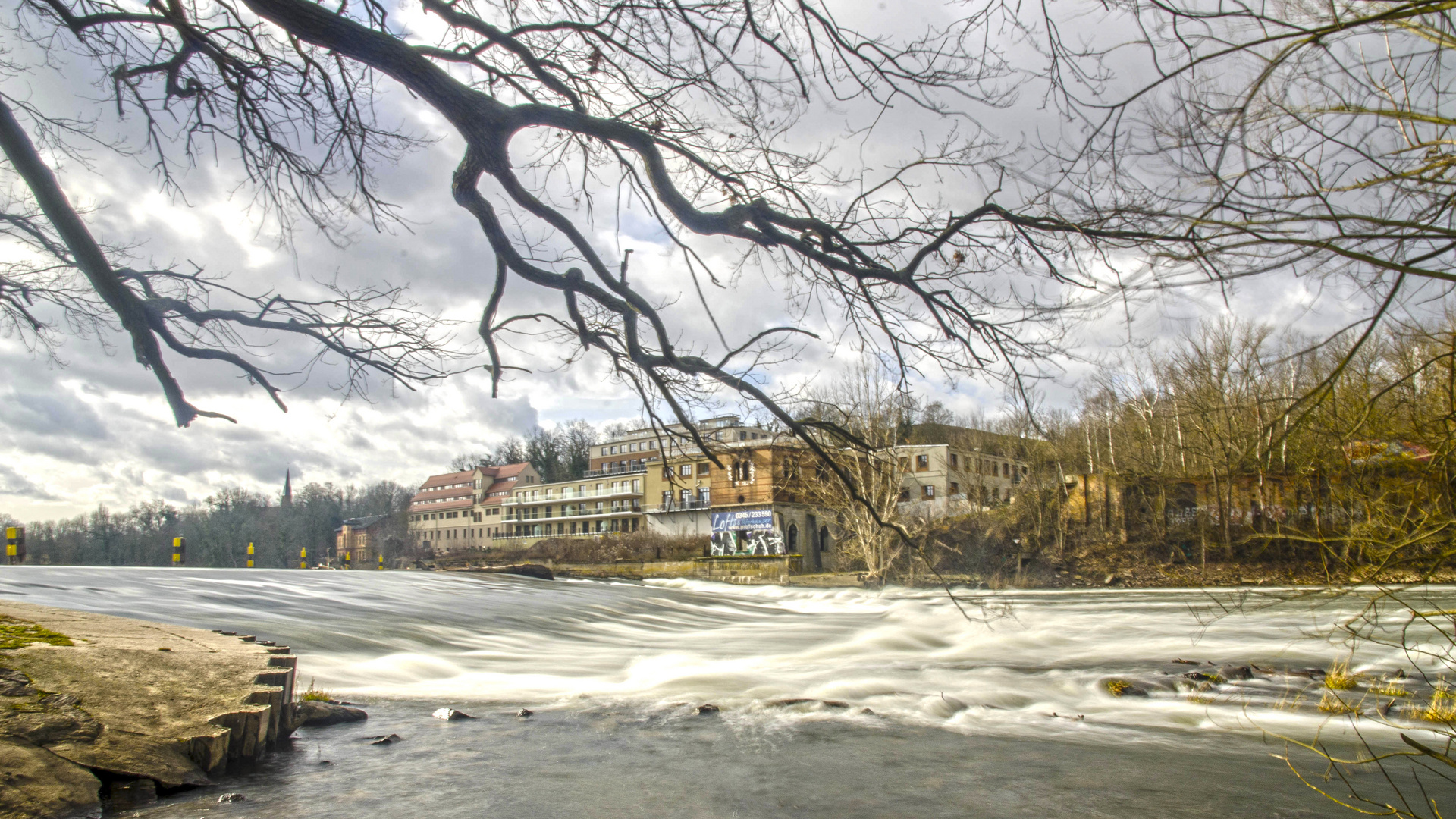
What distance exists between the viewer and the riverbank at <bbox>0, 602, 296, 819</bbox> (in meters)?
2.84

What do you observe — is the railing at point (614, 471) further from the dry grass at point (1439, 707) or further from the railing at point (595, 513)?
the dry grass at point (1439, 707)

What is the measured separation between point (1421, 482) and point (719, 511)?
170 feet

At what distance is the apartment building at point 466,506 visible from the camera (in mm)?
96125

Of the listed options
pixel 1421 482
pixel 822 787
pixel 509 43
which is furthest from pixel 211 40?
pixel 1421 482

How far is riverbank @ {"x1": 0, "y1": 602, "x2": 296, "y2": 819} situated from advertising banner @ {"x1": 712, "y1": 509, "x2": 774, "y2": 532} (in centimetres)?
4752

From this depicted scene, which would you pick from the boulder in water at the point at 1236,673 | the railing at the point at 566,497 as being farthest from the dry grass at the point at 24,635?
the railing at the point at 566,497

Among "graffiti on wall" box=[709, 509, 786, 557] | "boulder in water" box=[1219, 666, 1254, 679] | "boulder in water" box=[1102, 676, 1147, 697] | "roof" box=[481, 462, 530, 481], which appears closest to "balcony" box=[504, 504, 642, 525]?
"roof" box=[481, 462, 530, 481]

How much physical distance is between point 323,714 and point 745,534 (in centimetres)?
4821

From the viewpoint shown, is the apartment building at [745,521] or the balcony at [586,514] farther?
the balcony at [586,514]

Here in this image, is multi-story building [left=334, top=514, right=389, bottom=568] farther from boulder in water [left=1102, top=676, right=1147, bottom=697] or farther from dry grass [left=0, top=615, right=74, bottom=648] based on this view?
dry grass [left=0, top=615, right=74, bottom=648]

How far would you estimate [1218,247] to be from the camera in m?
2.77

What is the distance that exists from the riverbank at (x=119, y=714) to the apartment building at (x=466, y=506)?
87828 mm

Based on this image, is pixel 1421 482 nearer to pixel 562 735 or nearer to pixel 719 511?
pixel 562 735

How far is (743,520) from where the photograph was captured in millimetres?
53281
